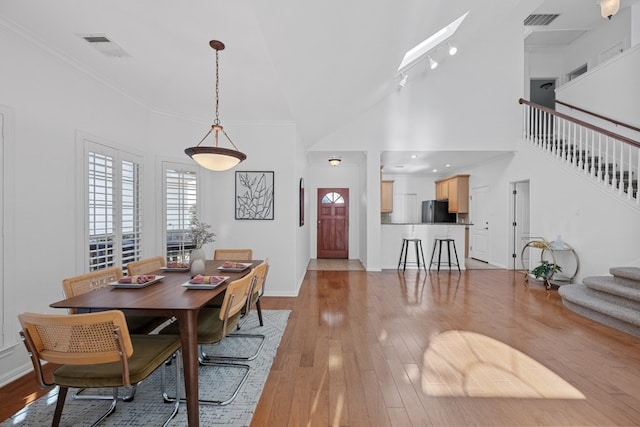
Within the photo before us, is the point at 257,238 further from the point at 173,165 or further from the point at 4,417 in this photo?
the point at 4,417

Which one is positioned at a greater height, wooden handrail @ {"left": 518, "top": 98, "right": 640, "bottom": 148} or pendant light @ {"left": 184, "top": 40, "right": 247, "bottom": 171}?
wooden handrail @ {"left": 518, "top": 98, "right": 640, "bottom": 148}

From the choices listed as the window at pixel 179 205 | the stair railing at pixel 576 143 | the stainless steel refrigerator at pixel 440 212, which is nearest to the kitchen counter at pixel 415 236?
the stainless steel refrigerator at pixel 440 212

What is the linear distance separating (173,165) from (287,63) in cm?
246

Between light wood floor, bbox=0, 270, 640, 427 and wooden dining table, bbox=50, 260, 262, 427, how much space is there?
0.49 metres

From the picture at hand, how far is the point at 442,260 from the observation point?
658 cm

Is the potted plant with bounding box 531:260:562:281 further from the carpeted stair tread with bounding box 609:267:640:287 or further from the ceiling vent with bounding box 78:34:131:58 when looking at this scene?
the ceiling vent with bounding box 78:34:131:58

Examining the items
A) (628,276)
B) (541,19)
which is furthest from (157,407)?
(541,19)

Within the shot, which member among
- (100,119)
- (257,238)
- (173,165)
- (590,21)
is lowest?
(257,238)

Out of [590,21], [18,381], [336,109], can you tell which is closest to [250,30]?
[336,109]

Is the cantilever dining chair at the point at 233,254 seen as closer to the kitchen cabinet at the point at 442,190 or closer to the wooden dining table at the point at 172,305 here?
the wooden dining table at the point at 172,305

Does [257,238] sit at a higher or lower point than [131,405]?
higher

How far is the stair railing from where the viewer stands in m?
4.65

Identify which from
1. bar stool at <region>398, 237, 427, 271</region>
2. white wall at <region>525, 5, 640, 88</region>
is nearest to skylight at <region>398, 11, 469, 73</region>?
bar stool at <region>398, 237, 427, 271</region>

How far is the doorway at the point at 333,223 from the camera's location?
25.7ft
